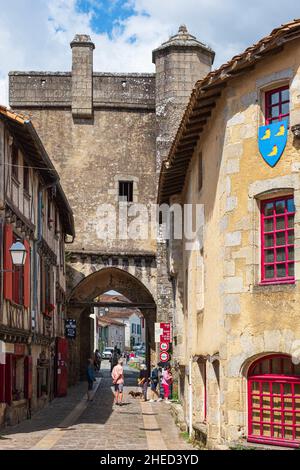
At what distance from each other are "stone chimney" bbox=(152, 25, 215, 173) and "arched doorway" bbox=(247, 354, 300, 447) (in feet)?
69.3

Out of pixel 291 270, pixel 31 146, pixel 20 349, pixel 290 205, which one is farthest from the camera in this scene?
pixel 31 146

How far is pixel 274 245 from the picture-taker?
12.2 metres

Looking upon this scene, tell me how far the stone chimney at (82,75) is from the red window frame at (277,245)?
2227 cm

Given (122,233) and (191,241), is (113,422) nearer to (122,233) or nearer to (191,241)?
(191,241)

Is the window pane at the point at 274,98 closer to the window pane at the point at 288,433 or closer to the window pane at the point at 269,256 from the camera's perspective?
the window pane at the point at 269,256

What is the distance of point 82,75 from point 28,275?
14967 mm

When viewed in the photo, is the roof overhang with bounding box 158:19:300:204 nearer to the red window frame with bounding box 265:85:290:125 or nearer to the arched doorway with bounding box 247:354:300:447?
the red window frame with bounding box 265:85:290:125

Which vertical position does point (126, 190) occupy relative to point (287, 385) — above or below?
above

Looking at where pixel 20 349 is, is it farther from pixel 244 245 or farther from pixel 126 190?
pixel 126 190

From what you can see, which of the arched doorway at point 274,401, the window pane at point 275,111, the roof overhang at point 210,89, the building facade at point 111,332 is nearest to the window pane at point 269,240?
the arched doorway at point 274,401

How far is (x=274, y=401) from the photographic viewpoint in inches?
473

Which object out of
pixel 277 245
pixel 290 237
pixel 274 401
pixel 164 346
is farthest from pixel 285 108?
pixel 164 346

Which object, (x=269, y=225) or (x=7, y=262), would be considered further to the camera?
(x=7, y=262)

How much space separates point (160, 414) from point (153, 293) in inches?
441
